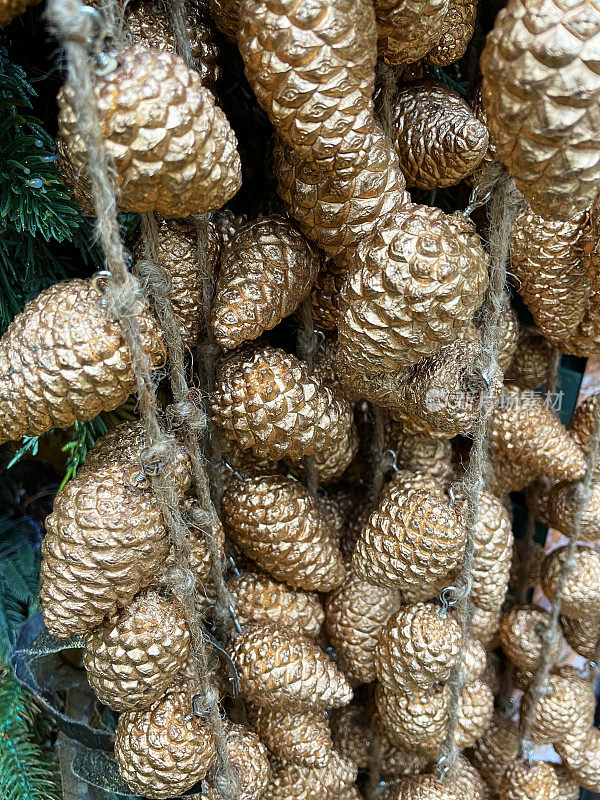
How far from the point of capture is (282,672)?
1.30 ft

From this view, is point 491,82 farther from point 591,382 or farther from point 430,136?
point 591,382

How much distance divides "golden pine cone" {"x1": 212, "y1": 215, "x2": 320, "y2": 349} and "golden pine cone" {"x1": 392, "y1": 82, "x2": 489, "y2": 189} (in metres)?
0.08

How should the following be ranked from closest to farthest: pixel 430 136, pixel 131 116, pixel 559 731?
1. pixel 131 116
2. pixel 430 136
3. pixel 559 731

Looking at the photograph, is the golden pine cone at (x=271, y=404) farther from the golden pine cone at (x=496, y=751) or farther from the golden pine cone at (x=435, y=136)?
the golden pine cone at (x=496, y=751)

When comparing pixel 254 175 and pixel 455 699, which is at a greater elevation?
pixel 254 175

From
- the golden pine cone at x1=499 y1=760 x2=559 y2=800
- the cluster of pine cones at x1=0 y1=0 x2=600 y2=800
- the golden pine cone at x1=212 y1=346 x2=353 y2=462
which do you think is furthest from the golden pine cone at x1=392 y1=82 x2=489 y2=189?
the golden pine cone at x1=499 y1=760 x2=559 y2=800

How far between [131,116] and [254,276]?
0.12m

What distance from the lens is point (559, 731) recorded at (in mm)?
519

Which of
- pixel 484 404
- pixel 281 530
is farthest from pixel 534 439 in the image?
pixel 281 530

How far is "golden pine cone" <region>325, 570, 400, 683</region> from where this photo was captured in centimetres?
46

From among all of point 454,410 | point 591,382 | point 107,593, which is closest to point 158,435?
point 107,593

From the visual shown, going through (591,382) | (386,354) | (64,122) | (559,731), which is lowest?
(559,731)

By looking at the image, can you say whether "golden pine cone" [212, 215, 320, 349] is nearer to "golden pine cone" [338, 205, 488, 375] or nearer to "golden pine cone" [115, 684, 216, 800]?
"golden pine cone" [338, 205, 488, 375]

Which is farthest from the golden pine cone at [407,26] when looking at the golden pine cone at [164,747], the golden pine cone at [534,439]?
the golden pine cone at [164,747]
